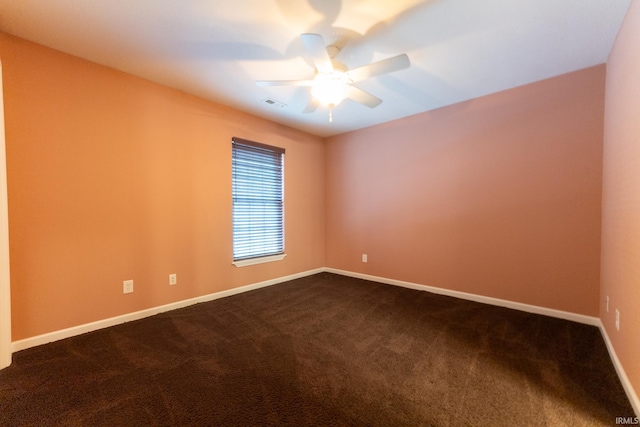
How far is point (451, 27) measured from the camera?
186 centimetres

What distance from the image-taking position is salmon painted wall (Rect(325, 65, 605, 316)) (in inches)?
95.7

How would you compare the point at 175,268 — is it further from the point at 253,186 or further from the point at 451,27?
the point at 451,27

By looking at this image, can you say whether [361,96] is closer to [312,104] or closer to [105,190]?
[312,104]

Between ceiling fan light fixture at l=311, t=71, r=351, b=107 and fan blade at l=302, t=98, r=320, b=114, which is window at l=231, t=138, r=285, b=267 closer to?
fan blade at l=302, t=98, r=320, b=114

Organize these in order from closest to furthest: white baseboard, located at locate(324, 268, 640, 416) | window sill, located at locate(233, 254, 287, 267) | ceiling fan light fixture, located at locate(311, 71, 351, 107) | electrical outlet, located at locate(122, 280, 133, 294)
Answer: white baseboard, located at locate(324, 268, 640, 416)
ceiling fan light fixture, located at locate(311, 71, 351, 107)
electrical outlet, located at locate(122, 280, 133, 294)
window sill, located at locate(233, 254, 287, 267)

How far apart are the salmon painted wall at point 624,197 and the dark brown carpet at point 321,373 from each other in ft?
1.11

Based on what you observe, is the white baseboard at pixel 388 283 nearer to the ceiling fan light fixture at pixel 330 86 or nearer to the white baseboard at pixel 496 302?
the white baseboard at pixel 496 302

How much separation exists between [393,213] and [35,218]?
12.7 ft

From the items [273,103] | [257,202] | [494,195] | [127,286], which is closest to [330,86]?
[273,103]

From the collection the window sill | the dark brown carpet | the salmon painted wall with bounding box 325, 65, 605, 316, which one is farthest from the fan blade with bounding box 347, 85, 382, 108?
the window sill

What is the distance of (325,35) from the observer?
6.39ft

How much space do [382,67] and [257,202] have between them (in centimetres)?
249

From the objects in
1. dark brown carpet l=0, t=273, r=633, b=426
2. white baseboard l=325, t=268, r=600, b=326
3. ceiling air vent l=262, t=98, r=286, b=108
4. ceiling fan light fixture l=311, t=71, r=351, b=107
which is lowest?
dark brown carpet l=0, t=273, r=633, b=426

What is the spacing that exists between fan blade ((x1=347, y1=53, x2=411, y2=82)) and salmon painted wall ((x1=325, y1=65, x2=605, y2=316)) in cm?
189
